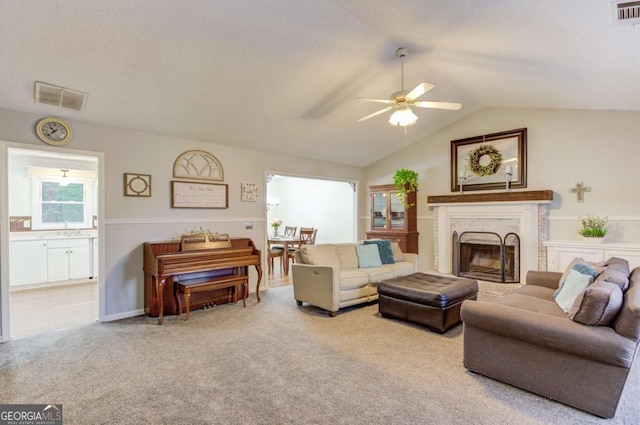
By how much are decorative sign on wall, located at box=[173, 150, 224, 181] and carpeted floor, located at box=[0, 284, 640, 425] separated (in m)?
2.03

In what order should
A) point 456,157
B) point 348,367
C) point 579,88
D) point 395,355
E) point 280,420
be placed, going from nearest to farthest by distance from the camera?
point 280,420 < point 348,367 < point 395,355 < point 579,88 < point 456,157

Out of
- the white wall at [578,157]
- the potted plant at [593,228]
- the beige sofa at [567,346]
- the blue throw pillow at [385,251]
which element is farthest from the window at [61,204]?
the potted plant at [593,228]

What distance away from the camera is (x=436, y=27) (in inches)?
116

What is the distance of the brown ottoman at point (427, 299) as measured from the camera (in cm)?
332

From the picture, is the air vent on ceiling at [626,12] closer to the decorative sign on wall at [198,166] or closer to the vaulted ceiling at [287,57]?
the vaulted ceiling at [287,57]

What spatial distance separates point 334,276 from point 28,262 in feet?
17.1

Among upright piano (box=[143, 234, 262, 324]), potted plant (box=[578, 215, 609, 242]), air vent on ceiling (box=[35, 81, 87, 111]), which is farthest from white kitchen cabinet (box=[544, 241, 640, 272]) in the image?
air vent on ceiling (box=[35, 81, 87, 111])

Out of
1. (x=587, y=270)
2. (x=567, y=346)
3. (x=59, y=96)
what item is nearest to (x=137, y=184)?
(x=59, y=96)

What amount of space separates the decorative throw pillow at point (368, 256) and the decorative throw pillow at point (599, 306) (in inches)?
107

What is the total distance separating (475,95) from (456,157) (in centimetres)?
123

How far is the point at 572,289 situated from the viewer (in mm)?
2596

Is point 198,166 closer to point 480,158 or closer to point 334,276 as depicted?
point 334,276

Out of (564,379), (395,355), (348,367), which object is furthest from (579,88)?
(348,367)

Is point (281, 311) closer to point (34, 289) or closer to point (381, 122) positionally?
point (381, 122)
